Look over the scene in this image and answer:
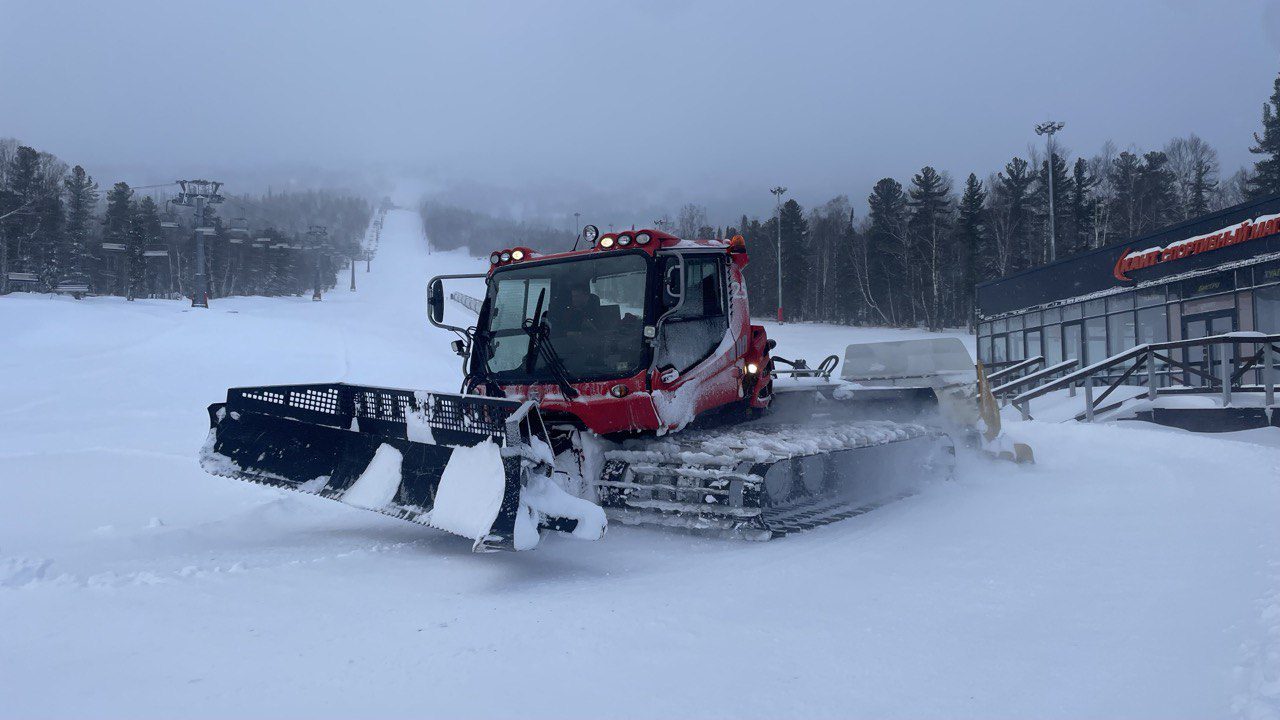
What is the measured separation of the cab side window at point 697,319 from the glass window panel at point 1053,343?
25.1 metres

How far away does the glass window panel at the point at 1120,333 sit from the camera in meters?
24.6

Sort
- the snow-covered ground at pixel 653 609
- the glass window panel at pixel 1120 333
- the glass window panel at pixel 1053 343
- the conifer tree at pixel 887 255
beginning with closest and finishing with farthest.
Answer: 1. the snow-covered ground at pixel 653 609
2. the glass window panel at pixel 1120 333
3. the glass window panel at pixel 1053 343
4. the conifer tree at pixel 887 255

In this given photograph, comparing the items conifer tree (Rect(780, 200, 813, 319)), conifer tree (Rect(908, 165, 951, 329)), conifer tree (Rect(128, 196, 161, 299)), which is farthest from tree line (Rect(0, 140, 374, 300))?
conifer tree (Rect(908, 165, 951, 329))

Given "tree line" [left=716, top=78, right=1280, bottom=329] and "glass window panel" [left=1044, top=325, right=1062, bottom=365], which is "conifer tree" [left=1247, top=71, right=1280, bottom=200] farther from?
"glass window panel" [left=1044, top=325, right=1062, bottom=365]

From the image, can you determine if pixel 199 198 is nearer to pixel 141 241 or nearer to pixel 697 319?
pixel 141 241

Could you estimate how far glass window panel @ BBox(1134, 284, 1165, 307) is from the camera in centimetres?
2334

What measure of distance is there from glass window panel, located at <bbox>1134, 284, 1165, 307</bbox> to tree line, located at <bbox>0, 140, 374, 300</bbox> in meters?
49.0

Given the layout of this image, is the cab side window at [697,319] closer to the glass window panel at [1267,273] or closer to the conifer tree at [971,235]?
the glass window panel at [1267,273]

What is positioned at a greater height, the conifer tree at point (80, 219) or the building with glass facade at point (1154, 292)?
the conifer tree at point (80, 219)

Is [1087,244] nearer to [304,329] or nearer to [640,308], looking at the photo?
[304,329]

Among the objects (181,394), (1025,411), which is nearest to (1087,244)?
(1025,411)

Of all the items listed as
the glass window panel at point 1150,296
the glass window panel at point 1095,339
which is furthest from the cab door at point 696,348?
the glass window panel at point 1095,339

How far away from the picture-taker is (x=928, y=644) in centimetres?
358

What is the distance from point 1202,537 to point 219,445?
6.66 m
